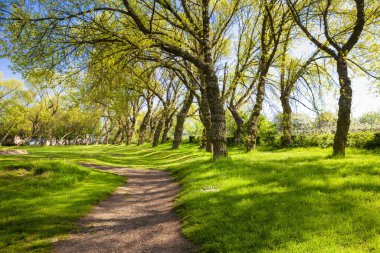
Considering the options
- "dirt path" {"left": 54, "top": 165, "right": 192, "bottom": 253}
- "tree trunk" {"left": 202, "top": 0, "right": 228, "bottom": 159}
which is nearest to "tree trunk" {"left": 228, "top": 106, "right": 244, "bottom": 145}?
"tree trunk" {"left": 202, "top": 0, "right": 228, "bottom": 159}

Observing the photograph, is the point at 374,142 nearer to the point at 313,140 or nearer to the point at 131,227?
the point at 313,140

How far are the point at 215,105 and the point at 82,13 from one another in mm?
7867

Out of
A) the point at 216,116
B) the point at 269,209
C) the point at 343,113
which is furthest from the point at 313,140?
the point at 269,209

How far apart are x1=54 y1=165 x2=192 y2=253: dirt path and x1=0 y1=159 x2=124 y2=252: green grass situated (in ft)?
1.55

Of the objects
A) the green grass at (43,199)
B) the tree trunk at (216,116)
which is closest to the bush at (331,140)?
the tree trunk at (216,116)

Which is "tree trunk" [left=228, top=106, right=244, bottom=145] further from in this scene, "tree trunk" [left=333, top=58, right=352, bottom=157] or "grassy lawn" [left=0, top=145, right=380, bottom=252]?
"grassy lawn" [left=0, top=145, right=380, bottom=252]

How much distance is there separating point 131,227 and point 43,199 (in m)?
4.26

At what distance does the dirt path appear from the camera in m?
6.72

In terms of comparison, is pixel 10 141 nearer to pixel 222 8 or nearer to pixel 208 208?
pixel 222 8

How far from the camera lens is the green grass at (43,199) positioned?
283 inches

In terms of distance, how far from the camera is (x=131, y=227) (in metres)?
8.17

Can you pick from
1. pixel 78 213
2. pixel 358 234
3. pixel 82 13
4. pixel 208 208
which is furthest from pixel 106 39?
pixel 358 234

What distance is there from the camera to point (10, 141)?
97.6 metres

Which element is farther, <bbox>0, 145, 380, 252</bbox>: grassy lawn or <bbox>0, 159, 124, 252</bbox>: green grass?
<bbox>0, 159, 124, 252</bbox>: green grass
